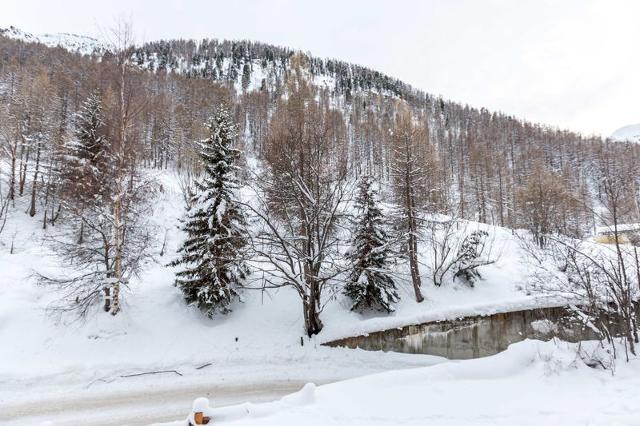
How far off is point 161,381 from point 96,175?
8910mm

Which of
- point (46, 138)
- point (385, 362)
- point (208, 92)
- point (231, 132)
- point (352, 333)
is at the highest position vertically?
point (208, 92)

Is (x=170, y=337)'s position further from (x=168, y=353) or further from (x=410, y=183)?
(x=410, y=183)

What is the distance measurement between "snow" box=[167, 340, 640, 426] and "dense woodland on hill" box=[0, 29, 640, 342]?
4.87m

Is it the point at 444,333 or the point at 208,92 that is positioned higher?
the point at 208,92

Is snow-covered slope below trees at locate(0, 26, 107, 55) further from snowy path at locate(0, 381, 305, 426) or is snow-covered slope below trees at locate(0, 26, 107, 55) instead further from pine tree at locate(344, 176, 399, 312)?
snowy path at locate(0, 381, 305, 426)

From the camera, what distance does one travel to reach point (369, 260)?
1470cm

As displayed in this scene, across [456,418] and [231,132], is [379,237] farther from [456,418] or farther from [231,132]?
[456,418]

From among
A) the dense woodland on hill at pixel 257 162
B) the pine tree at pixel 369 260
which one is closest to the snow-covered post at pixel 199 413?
the dense woodland on hill at pixel 257 162

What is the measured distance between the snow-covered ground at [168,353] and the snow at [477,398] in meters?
0.08

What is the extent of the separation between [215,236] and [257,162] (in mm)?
27146

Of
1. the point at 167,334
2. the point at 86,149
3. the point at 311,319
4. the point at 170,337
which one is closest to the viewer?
the point at 170,337

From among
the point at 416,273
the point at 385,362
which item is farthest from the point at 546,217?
the point at 385,362

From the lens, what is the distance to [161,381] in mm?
9617

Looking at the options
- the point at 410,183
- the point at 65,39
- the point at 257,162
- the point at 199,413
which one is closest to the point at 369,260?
the point at 410,183
